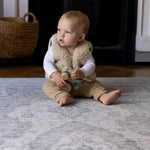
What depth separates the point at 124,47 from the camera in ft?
8.79

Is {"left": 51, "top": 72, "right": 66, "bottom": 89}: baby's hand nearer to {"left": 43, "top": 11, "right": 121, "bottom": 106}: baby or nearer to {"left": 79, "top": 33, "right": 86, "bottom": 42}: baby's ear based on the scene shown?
{"left": 43, "top": 11, "right": 121, "bottom": 106}: baby

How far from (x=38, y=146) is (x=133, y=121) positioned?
1.22 feet

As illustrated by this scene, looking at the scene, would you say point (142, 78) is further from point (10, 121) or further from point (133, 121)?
point (10, 121)

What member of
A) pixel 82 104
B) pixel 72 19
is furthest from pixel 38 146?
pixel 72 19

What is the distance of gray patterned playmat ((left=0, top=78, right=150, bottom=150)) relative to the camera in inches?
33.2

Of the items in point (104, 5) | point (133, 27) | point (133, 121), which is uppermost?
point (104, 5)

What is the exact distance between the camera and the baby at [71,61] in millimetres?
1241

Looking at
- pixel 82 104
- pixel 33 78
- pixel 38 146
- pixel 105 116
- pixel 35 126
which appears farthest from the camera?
pixel 33 78

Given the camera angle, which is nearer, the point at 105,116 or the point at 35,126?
the point at 35,126

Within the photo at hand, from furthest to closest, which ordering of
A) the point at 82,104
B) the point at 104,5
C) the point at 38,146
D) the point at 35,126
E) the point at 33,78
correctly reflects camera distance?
the point at 104,5 < the point at 33,78 < the point at 82,104 < the point at 35,126 < the point at 38,146

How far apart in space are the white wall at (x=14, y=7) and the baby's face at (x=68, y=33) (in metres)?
1.19

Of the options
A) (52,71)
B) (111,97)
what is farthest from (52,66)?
(111,97)

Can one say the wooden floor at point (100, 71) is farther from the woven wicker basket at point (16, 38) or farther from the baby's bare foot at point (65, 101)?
the baby's bare foot at point (65, 101)

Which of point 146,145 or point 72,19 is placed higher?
point 72,19
